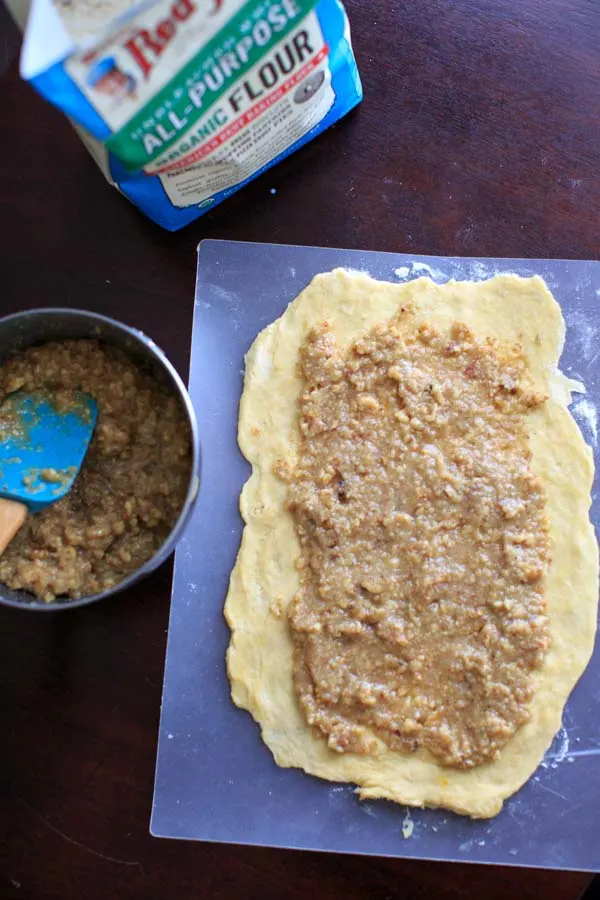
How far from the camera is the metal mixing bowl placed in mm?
977

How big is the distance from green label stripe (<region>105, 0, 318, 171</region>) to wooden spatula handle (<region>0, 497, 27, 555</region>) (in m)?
0.48

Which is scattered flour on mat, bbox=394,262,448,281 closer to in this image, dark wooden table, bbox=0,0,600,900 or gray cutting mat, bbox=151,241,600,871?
dark wooden table, bbox=0,0,600,900

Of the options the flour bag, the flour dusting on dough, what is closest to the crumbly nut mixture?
the flour bag

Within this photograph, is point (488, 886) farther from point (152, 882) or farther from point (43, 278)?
point (43, 278)

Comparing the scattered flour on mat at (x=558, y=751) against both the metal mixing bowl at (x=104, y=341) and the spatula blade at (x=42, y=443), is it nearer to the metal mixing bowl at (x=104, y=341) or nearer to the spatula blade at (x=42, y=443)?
the metal mixing bowl at (x=104, y=341)

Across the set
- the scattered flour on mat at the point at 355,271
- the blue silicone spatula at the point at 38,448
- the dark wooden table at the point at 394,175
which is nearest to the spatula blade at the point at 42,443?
the blue silicone spatula at the point at 38,448

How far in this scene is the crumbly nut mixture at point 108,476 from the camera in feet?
3.50

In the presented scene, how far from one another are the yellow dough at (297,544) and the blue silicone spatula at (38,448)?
0.26 metres

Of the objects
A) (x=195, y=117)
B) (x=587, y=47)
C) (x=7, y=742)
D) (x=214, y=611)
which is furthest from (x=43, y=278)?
(x=587, y=47)

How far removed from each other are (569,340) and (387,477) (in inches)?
14.7

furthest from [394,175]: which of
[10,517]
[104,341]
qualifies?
[10,517]

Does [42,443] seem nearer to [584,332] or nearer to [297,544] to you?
[297,544]

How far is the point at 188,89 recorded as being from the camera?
0.98 meters

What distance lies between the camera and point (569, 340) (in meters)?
1.24
